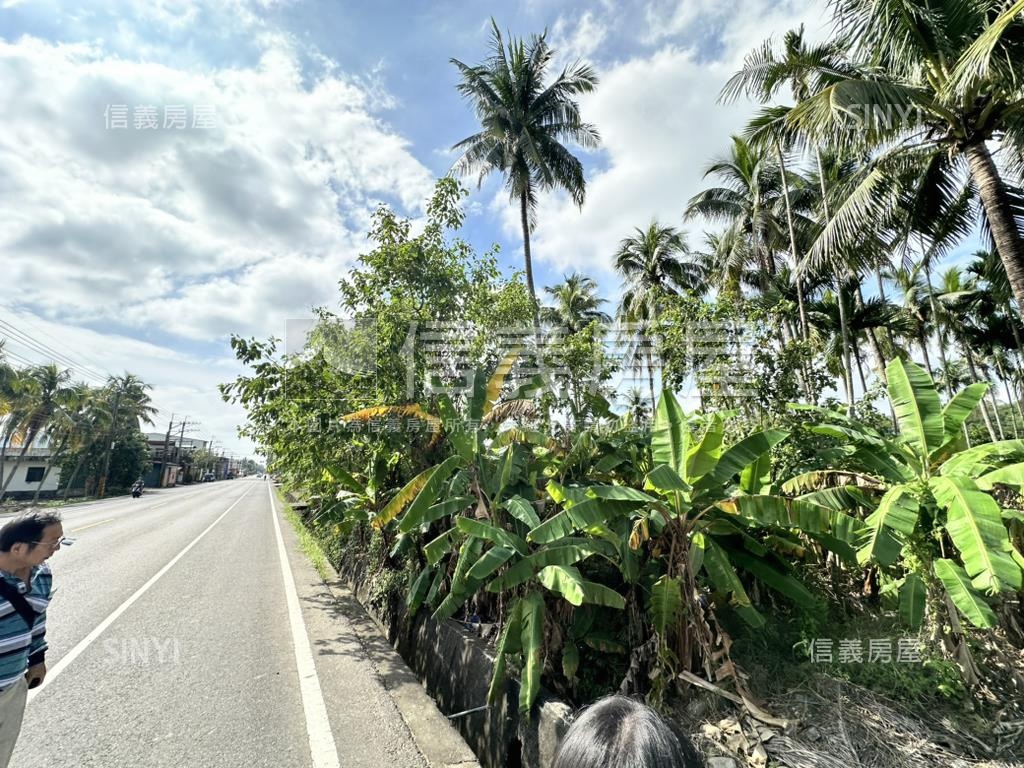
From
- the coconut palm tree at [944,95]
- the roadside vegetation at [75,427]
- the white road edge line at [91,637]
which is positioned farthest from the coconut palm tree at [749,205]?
the roadside vegetation at [75,427]

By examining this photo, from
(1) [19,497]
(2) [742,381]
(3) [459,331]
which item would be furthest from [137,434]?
(2) [742,381]

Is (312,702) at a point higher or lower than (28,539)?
lower

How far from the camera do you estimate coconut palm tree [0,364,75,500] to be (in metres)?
32.3

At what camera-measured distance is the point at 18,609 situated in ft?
8.22

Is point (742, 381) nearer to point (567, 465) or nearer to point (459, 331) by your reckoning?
point (567, 465)

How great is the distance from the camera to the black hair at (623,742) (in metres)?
1.13

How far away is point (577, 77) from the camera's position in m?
16.5

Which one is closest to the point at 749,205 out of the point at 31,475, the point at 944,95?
the point at 944,95

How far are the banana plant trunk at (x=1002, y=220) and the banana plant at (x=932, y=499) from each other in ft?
16.1

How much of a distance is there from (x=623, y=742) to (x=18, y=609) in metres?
3.23

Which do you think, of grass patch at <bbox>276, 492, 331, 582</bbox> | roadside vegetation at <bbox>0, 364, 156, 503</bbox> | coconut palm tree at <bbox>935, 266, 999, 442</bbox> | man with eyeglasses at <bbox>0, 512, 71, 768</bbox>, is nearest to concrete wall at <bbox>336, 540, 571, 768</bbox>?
man with eyeglasses at <bbox>0, 512, 71, 768</bbox>

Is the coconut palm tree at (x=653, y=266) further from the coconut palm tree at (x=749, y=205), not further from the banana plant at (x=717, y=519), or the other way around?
the banana plant at (x=717, y=519)

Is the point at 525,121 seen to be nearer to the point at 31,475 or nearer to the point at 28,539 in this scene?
the point at 28,539

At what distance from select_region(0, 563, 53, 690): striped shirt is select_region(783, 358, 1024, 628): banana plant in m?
5.15
